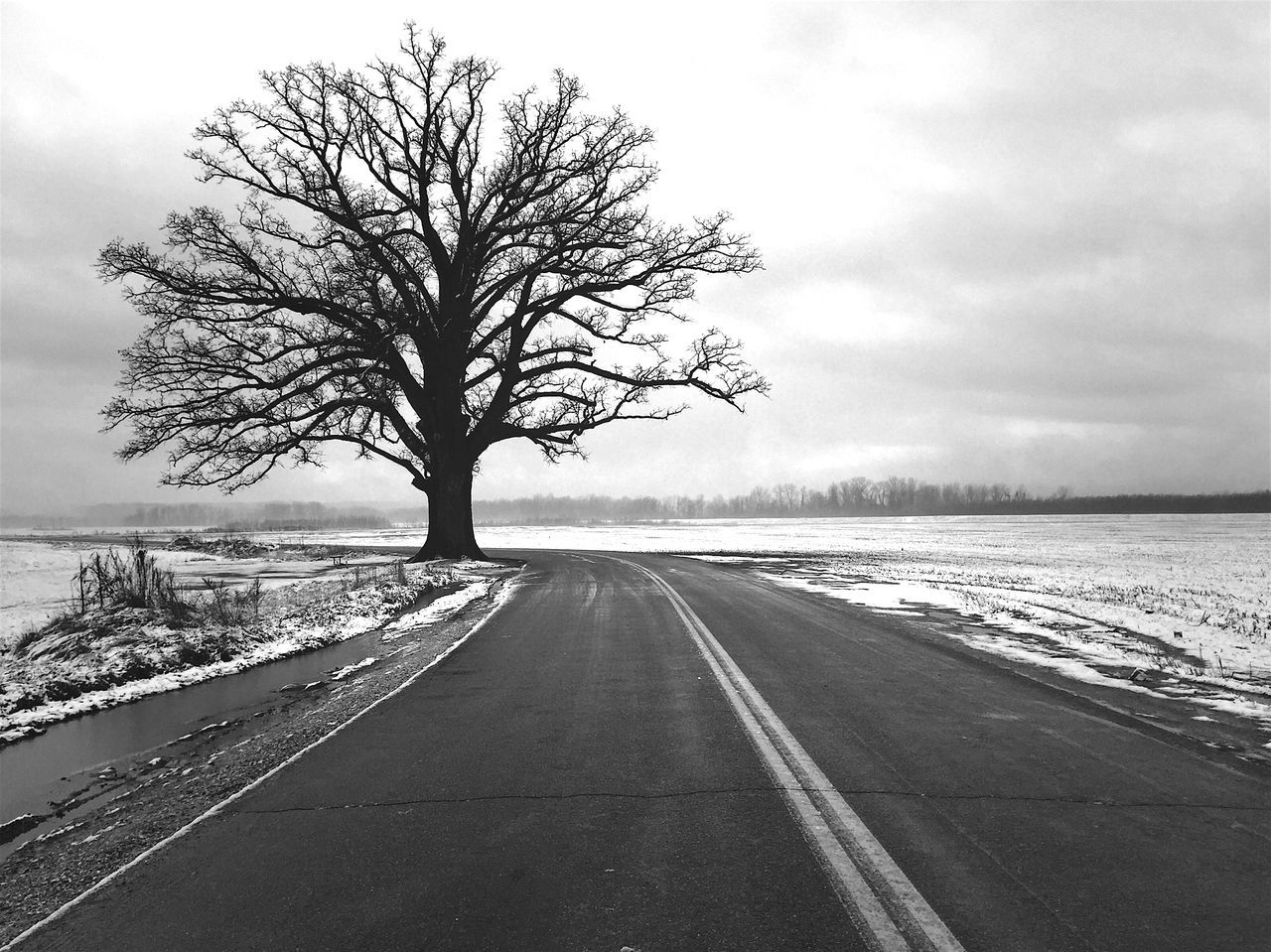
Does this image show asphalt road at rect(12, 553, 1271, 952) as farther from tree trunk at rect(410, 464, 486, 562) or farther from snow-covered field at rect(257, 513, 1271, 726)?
tree trunk at rect(410, 464, 486, 562)

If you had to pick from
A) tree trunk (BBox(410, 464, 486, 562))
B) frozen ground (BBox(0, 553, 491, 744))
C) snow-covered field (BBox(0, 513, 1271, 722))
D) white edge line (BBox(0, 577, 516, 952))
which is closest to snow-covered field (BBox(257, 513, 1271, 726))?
snow-covered field (BBox(0, 513, 1271, 722))

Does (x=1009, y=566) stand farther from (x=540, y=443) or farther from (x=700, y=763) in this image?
(x=700, y=763)

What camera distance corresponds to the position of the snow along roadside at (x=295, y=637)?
753 cm

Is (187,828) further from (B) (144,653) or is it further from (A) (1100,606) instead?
(A) (1100,606)

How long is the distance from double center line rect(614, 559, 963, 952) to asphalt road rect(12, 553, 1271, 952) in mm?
16

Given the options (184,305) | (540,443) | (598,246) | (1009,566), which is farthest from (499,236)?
(1009,566)

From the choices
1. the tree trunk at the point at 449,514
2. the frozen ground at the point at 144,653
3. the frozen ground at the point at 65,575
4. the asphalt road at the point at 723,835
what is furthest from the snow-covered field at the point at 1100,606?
the frozen ground at the point at 65,575

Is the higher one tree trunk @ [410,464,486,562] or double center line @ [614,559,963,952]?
tree trunk @ [410,464,486,562]

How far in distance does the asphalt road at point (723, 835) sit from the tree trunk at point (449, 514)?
19652 mm

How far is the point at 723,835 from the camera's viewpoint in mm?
4012

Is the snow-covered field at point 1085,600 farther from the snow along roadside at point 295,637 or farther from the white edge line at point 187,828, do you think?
the white edge line at point 187,828

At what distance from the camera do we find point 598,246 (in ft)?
84.9

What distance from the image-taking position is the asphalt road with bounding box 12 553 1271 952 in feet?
10.4

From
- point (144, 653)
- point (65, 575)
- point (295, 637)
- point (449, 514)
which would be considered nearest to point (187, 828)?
point (144, 653)
